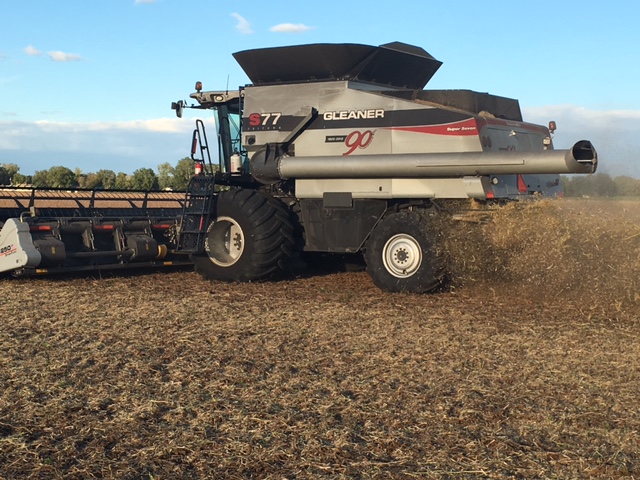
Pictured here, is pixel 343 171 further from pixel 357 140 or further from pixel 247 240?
pixel 247 240

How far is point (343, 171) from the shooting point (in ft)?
31.6

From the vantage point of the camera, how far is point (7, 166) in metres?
38.0

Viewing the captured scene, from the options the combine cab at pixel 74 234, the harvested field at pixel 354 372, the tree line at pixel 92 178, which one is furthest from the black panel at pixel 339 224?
the tree line at pixel 92 178

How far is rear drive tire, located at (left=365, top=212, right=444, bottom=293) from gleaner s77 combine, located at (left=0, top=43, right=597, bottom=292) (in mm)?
15

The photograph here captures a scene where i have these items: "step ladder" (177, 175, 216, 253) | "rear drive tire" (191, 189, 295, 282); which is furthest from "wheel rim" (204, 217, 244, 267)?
"step ladder" (177, 175, 216, 253)

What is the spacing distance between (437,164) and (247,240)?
293cm

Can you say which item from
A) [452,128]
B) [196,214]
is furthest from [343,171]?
[196,214]

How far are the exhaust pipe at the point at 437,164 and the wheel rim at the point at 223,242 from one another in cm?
103

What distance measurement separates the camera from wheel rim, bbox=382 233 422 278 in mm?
9281

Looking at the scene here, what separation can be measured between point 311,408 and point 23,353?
270cm

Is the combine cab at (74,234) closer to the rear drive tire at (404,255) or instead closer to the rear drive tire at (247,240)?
the rear drive tire at (247,240)

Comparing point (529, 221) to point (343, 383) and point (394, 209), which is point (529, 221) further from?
point (343, 383)

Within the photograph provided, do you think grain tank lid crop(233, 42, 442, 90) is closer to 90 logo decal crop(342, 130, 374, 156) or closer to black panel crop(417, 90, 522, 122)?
90 logo decal crop(342, 130, 374, 156)

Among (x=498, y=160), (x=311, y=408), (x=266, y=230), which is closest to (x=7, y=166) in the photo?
(x=266, y=230)
